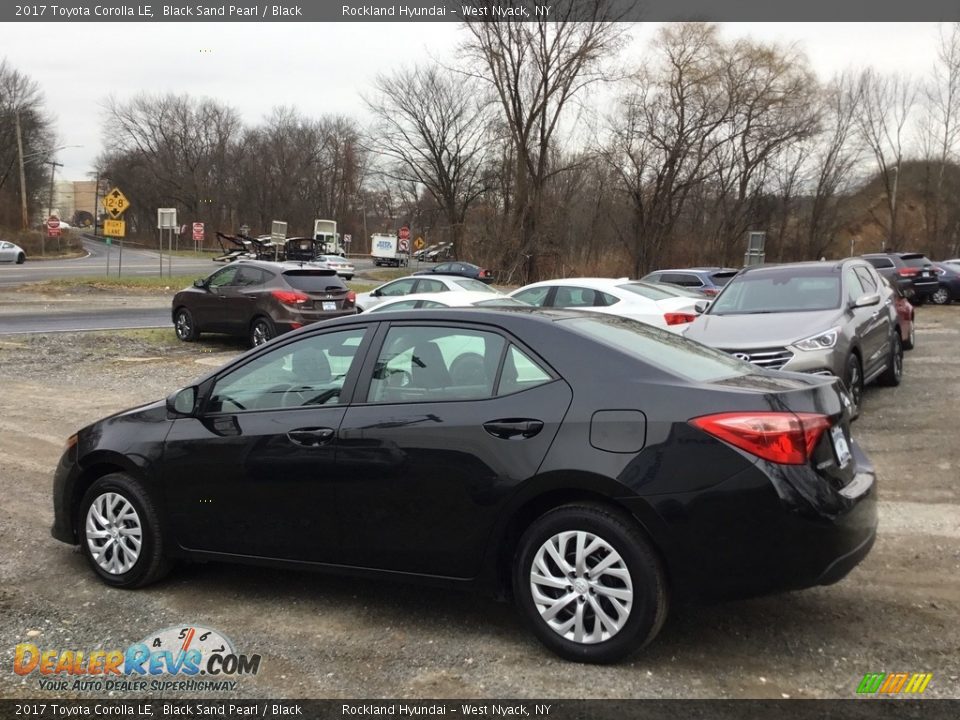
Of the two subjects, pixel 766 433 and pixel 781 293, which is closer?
pixel 766 433

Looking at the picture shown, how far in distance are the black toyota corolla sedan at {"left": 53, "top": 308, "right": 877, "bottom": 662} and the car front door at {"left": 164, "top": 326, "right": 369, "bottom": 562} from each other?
10 millimetres

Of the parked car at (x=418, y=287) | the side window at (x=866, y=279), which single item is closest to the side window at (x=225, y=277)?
the parked car at (x=418, y=287)

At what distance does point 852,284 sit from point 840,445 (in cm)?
699

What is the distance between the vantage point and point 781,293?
9875 mm

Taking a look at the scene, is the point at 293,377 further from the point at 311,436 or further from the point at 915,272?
the point at 915,272

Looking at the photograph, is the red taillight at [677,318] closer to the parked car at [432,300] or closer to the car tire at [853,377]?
the parked car at [432,300]

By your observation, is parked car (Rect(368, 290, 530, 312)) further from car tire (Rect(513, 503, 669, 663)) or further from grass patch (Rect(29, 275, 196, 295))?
grass patch (Rect(29, 275, 196, 295))

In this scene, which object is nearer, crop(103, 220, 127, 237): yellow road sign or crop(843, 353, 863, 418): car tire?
crop(843, 353, 863, 418): car tire

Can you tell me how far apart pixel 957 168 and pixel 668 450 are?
210 ft

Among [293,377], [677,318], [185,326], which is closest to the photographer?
[293,377]

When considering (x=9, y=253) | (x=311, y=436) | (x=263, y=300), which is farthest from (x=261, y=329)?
(x=9, y=253)

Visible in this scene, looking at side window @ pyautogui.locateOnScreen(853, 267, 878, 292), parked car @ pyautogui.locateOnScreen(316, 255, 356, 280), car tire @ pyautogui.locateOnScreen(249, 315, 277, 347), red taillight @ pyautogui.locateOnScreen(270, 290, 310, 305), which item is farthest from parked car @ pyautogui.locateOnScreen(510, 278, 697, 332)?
parked car @ pyautogui.locateOnScreen(316, 255, 356, 280)

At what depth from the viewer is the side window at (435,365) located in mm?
3965

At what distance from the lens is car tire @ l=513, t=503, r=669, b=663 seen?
11.4 ft
